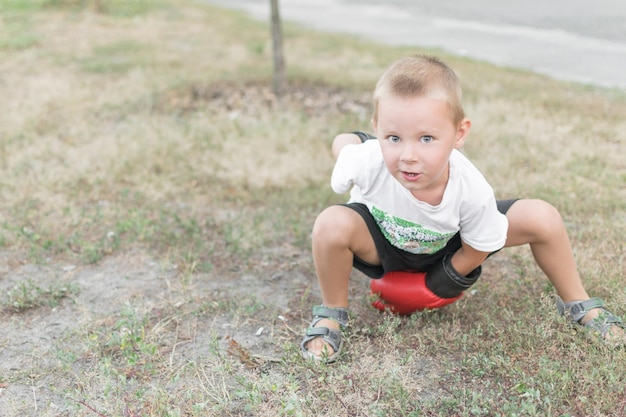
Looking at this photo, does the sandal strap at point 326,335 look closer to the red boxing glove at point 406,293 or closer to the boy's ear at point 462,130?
the red boxing glove at point 406,293

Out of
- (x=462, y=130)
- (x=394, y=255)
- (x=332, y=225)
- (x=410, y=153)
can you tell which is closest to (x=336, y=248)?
(x=332, y=225)

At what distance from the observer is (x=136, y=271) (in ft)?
10.9

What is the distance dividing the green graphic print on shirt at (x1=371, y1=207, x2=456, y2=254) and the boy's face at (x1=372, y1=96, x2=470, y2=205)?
248mm

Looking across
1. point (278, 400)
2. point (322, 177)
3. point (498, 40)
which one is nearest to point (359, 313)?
point (278, 400)

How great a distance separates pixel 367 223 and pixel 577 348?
2.90ft

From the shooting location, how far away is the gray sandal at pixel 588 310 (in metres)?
2.52

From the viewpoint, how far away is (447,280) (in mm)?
2592

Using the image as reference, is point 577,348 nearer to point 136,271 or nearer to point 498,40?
point 136,271

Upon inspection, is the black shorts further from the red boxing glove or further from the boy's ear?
the boy's ear

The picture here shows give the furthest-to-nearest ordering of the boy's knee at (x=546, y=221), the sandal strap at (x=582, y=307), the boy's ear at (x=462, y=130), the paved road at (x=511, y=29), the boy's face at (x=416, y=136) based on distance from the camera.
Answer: the paved road at (x=511, y=29)
the sandal strap at (x=582, y=307)
the boy's knee at (x=546, y=221)
the boy's ear at (x=462, y=130)
the boy's face at (x=416, y=136)

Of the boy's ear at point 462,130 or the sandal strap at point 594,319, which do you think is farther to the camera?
the sandal strap at point 594,319

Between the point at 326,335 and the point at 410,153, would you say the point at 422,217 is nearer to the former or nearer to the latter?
the point at 410,153

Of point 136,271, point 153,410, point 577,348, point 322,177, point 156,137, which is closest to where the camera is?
point 153,410

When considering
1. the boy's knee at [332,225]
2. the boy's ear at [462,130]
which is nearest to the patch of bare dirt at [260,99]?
the boy's knee at [332,225]
